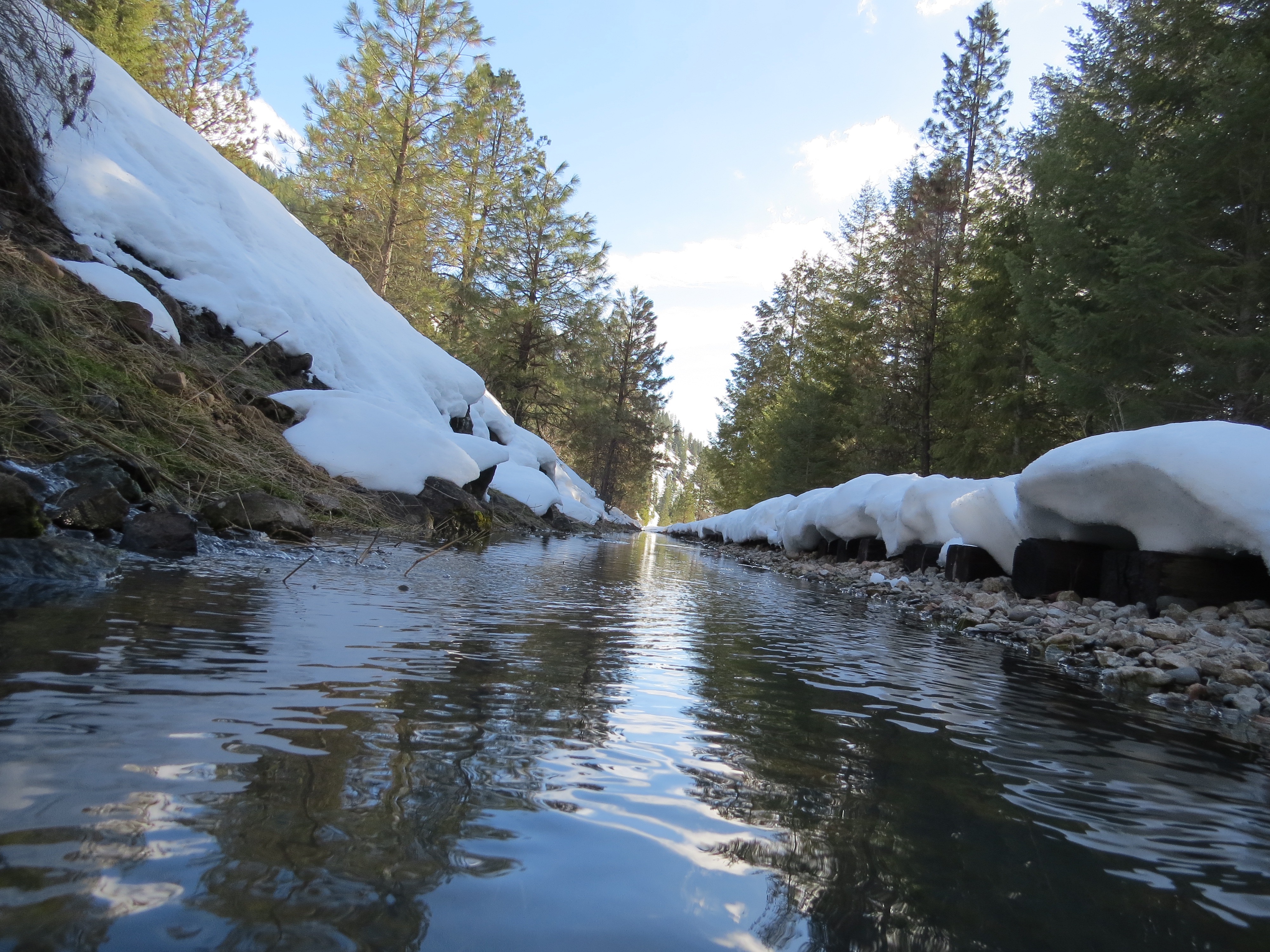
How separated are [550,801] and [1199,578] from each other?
514cm

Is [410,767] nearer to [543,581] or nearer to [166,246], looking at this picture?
[543,581]

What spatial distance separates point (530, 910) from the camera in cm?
94

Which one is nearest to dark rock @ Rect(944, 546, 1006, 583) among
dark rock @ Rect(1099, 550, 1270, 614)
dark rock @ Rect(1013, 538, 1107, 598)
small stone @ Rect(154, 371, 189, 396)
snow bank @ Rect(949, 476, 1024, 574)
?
snow bank @ Rect(949, 476, 1024, 574)

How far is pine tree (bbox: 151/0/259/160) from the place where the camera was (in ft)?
70.3

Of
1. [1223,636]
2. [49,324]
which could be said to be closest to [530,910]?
[1223,636]

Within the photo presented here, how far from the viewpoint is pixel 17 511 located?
111 inches

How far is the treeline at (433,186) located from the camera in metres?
18.7

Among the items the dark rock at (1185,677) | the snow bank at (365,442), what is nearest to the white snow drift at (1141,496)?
the dark rock at (1185,677)

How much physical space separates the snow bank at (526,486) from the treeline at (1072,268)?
922 centimetres

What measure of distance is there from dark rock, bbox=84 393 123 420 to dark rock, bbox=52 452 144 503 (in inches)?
21.9

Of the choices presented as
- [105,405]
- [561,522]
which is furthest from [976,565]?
[561,522]

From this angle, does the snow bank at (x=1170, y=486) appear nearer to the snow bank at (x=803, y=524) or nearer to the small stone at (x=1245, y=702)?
the small stone at (x=1245, y=702)

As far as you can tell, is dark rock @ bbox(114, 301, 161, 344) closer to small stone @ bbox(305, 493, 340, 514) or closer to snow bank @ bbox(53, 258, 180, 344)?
snow bank @ bbox(53, 258, 180, 344)

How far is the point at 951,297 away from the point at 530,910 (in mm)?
19284
